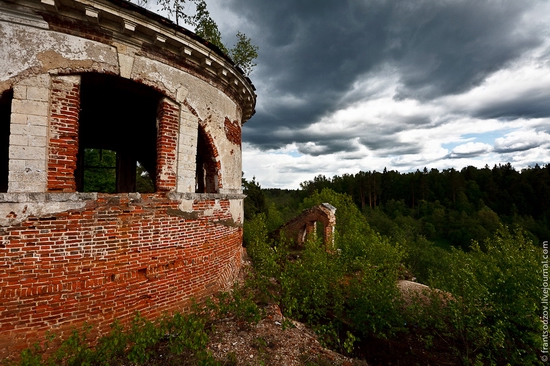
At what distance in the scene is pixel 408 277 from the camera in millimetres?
15367

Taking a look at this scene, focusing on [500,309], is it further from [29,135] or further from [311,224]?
[311,224]

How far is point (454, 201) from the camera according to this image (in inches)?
1950

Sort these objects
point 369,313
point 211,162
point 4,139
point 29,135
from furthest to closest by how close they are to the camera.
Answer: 1. point 4,139
2. point 369,313
3. point 211,162
4. point 29,135

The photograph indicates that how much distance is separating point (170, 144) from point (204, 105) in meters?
1.35

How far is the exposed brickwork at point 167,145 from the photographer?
17.3 feet

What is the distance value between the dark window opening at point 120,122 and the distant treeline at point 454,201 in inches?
1162

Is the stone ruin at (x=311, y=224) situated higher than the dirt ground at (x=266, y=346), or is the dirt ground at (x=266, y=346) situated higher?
the stone ruin at (x=311, y=224)

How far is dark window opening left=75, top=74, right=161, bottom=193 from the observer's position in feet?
17.9

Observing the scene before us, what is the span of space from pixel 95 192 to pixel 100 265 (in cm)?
127

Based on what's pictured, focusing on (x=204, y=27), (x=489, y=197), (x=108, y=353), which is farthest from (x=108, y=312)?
(x=489, y=197)

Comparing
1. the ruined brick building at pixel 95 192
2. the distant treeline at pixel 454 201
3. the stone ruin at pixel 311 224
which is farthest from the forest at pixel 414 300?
the distant treeline at pixel 454 201

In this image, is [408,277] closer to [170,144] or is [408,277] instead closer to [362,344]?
[362,344]

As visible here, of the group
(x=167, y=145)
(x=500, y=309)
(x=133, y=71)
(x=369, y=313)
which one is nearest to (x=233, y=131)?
(x=167, y=145)

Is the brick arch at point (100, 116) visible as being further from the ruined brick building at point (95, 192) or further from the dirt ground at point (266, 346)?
the dirt ground at point (266, 346)
